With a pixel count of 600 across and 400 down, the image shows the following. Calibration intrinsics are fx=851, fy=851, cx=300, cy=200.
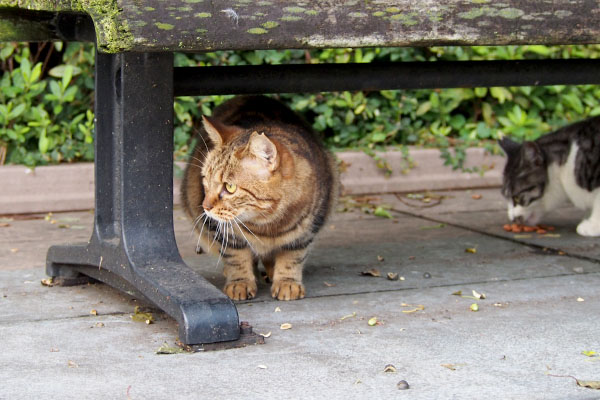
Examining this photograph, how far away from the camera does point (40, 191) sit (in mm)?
4902

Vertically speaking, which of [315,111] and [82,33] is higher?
[82,33]

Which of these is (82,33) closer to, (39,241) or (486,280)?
(39,241)

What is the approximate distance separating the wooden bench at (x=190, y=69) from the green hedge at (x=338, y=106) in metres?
2.08

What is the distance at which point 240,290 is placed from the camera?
312 centimetres

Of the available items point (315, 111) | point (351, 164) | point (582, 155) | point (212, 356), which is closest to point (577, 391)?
point (212, 356)

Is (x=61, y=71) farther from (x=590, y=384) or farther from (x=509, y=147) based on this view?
(x=590, y=384)

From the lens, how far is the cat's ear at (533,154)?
15.9 ft

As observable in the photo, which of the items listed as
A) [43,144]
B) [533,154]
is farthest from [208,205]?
[533,154]

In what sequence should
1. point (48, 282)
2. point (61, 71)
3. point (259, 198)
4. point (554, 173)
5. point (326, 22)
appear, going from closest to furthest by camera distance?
point (326, 22), point (259, 198), point (48, 282), point (554, 173), point (61, 71)

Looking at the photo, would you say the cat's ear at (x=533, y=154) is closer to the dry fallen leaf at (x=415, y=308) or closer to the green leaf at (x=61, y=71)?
the dry fallen leaf at (x=415, y=308)

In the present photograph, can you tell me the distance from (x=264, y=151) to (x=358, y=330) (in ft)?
2.32

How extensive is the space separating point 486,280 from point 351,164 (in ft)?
7.19

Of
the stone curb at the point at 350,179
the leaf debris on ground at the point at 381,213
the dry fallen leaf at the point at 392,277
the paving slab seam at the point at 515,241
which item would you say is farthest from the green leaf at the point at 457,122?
the dry fallen leaf at the point at 392,277

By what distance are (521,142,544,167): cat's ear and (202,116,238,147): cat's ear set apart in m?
2.23
